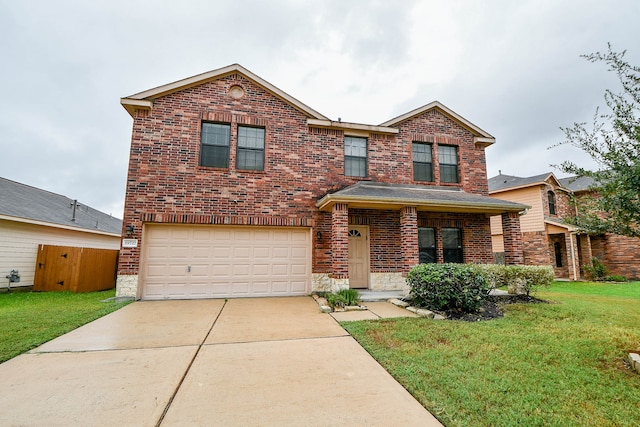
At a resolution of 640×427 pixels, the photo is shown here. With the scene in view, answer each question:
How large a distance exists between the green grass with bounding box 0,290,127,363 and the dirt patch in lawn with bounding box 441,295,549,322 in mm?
7436

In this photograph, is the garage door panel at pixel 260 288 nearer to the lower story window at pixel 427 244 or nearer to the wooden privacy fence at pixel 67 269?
the lower story window at pixel 427 244

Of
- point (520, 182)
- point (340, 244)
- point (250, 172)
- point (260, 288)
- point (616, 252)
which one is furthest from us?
Result: point (520, 182)

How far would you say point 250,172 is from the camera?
8.84 m

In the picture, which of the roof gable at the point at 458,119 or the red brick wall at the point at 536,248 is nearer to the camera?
the roof gable at the point at 458,119

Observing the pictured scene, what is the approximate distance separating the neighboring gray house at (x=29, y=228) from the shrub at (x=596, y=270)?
1015 inches

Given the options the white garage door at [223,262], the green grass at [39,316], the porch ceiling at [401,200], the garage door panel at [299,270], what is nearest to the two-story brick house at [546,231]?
the porch ceiling at [401,200]

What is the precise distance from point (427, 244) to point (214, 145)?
8150 millimetres

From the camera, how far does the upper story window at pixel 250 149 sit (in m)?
9.02

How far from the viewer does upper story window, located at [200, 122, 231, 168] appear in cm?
875

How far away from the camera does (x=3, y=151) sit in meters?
27.6

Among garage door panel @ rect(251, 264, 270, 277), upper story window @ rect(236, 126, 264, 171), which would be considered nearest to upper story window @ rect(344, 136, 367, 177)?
upper story window @ rect(236, 126, 264, 171)

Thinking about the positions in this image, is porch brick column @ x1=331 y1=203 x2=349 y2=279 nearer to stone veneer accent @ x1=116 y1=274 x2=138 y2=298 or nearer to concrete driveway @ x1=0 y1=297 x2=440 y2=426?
concrete driveway @ x1=0 y1=297 x2=440 y2=426

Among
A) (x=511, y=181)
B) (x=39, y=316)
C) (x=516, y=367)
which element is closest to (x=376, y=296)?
(x=516, y=367)

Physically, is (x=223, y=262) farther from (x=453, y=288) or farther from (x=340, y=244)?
(x=453, y=288)
